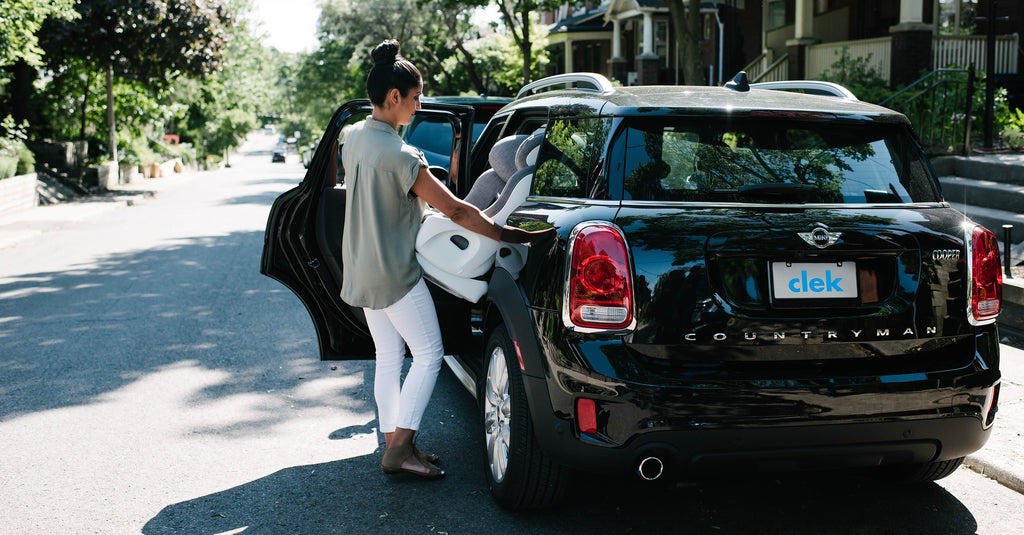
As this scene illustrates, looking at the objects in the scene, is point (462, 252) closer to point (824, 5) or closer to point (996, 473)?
point (996, 473)

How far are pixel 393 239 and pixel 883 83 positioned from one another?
49.7 feet

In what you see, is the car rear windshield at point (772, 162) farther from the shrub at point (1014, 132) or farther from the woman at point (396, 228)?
the shrub at point (1014, 132)

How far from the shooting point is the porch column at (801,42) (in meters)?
22.1

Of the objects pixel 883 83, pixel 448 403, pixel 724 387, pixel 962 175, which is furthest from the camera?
pixel 883 83

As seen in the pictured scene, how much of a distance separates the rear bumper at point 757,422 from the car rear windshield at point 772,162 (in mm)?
736

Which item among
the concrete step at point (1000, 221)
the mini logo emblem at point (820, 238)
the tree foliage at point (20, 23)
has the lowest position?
the concrete step at point (1000, 221)

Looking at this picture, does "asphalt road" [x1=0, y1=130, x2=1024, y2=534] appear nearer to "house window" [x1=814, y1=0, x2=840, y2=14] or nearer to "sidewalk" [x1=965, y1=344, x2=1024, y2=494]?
"sidewalk" [x1=965, y1=344, x2=1024, y2=494]

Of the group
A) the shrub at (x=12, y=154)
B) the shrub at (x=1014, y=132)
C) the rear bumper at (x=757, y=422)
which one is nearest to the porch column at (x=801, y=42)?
the shrub at (x=1014, y=132)

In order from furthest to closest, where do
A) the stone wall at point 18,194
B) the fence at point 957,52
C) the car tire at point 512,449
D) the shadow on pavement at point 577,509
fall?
the stone wall at point 18,194, the fence at point 957,52, the shadow on pavement at point 577,509, the car tire at point 512,449

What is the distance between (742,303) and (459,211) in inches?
49.1

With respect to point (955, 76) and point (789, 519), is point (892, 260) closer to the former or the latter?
point (789, 519)

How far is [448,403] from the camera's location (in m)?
5.69

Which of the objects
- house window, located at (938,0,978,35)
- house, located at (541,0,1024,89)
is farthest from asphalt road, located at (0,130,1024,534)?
house window, located at (938,0,978,35)

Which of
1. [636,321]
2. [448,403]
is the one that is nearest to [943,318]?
[636,321]
